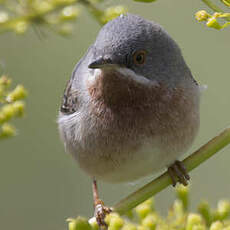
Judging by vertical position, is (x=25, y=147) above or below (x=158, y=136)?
above

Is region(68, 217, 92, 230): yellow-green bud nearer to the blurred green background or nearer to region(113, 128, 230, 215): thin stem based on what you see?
region(113, 128, 230, 215): thin stem

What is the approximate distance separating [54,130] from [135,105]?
373cm

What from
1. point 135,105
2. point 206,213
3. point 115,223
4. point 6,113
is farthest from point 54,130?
point 115,223

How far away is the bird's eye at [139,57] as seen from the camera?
12.9ft

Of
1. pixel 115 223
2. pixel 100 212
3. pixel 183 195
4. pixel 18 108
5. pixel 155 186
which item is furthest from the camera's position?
pixel 100 212

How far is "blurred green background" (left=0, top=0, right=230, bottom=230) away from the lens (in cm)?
711

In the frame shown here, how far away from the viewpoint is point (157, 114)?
13.5 feet

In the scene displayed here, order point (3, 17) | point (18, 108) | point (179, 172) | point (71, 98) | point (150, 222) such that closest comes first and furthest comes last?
point (150, 222)
point (18, 108)
point (3, 17)
point (179, 172)
point (71, 98)

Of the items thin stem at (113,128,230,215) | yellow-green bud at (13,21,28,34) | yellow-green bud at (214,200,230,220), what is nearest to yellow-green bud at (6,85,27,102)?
yellow-green bud at (13,21,28,34)

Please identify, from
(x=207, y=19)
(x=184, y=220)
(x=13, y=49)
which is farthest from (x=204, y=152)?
(x=13, y=49)

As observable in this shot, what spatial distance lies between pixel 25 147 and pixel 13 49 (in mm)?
1279

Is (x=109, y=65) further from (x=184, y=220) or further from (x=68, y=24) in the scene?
(x=184, y=220)

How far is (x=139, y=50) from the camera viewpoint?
396 cm

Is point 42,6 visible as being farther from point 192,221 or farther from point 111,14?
point 192,221
